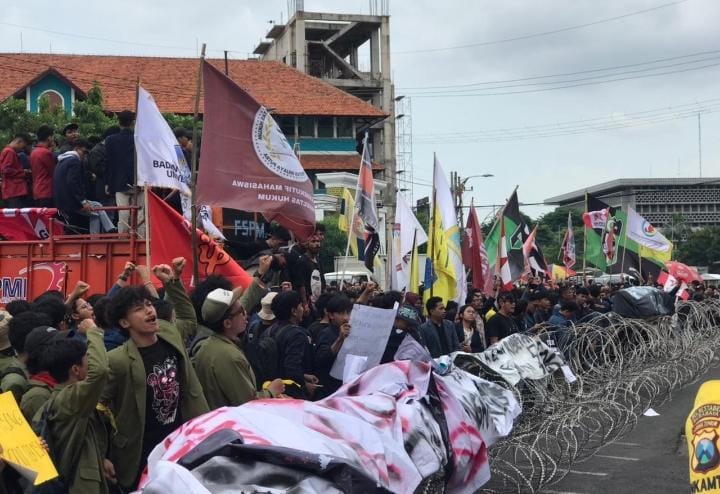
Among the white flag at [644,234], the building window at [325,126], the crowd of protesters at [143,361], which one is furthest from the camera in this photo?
the building window at [325,126]

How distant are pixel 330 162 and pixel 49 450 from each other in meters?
53.5

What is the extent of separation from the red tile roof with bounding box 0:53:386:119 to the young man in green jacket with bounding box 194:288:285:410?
162ft

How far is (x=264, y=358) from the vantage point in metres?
7.35

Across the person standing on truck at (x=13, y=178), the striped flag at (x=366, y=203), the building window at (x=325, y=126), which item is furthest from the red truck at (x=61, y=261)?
the building window at (x=325, y=126)

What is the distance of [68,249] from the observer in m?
9.83

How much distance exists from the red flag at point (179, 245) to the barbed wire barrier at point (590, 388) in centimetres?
221

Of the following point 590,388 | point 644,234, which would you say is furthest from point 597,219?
point 590,388

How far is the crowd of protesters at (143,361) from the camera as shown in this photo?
16.0 feet

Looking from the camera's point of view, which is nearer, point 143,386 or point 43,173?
point 143,386

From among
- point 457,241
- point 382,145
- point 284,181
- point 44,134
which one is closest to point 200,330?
point 284,181

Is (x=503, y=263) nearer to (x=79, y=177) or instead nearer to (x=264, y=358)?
(x=79, y=177)

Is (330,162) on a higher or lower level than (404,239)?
higher

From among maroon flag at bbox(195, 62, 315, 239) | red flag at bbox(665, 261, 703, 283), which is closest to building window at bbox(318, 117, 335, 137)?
red flag at bbox(665, 261, 703, 283)

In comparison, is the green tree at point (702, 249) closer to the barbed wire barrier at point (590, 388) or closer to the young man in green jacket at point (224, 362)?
the barbed wire barrier at point (590, 388)
